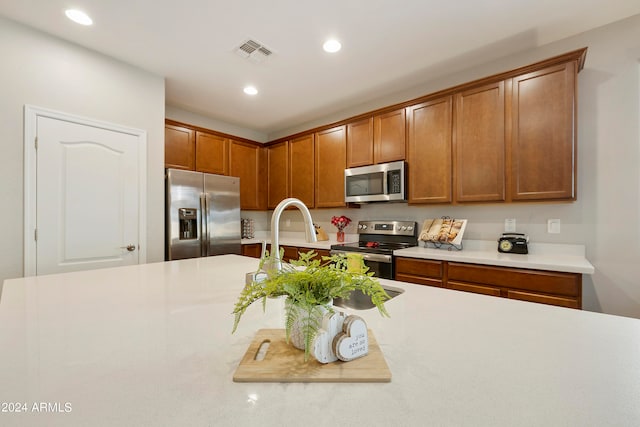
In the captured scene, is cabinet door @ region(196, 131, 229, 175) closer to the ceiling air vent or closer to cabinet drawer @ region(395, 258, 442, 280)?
the ceiling air vent

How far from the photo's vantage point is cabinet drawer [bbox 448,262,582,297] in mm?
1852

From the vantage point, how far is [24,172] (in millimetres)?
2100

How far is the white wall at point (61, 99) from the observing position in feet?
6.70

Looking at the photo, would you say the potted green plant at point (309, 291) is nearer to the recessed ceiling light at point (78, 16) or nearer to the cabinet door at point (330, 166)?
the recessed ceiling light at point (78, 16)

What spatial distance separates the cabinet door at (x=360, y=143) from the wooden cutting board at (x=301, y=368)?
2782 mm

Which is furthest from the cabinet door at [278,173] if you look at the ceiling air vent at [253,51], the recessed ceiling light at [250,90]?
the ceiling air vent at [253,51]

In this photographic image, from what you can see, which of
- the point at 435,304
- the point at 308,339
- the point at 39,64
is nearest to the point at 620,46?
the point at 435,304

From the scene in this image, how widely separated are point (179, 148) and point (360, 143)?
2.19m

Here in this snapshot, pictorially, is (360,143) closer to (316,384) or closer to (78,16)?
(78,16)

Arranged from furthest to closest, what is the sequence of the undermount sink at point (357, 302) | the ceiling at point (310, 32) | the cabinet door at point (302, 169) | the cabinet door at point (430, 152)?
the cabinet door at point (302, 169), the cabinet door at point (430, 152), the ceiling at point (310, 32), the undermount sink at point (357, 302)

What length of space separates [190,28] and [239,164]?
2064 mm

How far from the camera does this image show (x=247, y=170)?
4.21 meters

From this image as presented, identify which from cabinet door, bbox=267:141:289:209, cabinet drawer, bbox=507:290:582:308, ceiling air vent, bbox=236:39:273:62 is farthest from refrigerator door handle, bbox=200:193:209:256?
cabinet drawer, bbox=507:290:582:308

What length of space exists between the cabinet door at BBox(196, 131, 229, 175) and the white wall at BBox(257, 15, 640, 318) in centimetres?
358
